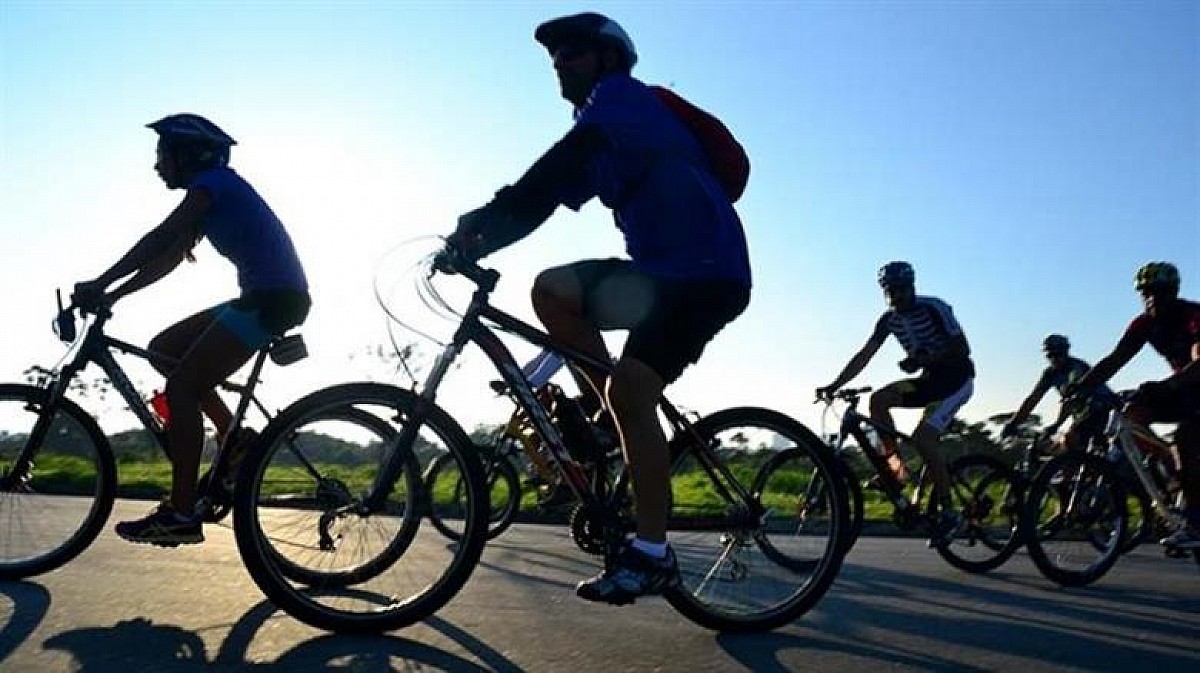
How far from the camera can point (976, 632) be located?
495 cm

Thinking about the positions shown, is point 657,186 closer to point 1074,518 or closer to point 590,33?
point 590,33

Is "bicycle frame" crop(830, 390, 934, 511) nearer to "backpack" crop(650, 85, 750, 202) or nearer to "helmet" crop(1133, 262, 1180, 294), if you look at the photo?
"helmet" crop(1133, 262, 1180, 294)

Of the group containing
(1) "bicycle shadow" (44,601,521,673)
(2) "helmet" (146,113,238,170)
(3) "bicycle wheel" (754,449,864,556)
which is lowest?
(1) "bicycle shadow" (44,601,521,673)

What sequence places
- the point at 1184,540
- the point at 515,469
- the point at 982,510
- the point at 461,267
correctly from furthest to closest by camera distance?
1. the point at 515,469
2. the point at 982,510
3. the point at 1184,540
4. the point at 461,267

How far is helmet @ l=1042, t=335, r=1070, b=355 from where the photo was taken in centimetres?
1100

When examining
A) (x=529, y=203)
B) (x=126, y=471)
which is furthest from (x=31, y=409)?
(x=126, y=471)

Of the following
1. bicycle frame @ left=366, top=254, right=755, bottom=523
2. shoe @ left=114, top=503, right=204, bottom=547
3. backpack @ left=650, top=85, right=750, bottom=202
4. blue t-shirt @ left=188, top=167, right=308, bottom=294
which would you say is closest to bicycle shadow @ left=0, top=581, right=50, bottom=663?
shoe @ left=114, top=503, right=204, bottom=547

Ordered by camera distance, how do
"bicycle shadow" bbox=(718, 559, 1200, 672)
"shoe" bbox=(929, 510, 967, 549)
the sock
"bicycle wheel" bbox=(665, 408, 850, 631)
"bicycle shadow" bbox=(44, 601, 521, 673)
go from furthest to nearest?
"shoe" bbox=(929, 510, 967, 549) < "bicycle wheel" bbox=(665, 408, 850, 631) < the sock < "bicycle shadow" bbox=(718, 559, 1200, 672) < "bicycle shadow" bbox=(44, 601, 521, 673)

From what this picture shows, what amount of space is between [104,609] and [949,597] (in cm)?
402

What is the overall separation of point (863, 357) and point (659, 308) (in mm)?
4814

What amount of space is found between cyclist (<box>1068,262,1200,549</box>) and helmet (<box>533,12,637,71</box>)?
4704 millimetres

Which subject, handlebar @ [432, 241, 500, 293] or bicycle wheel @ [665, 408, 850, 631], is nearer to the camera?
handlebar @ [432, 241, 500, 293]

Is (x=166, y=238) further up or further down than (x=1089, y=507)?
further up

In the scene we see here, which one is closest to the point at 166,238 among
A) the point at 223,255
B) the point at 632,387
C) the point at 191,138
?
the point at 223,255
